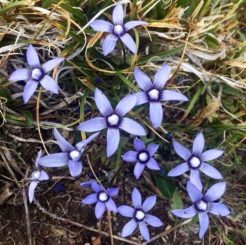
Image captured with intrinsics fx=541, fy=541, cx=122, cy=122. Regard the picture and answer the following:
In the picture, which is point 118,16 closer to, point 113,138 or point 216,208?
point 113,138

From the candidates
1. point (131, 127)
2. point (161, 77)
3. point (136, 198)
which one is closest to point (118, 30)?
point (161, 77)

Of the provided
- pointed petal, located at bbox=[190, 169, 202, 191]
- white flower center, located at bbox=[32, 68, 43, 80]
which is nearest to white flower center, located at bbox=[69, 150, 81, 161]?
white flower center, located at bbox=[32, 68, 43, 80]

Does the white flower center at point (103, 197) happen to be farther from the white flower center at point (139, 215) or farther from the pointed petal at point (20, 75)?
the pointed petal at point (20, 75)

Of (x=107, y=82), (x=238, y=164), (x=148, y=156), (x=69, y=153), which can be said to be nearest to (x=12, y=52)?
(x=107, y=82)

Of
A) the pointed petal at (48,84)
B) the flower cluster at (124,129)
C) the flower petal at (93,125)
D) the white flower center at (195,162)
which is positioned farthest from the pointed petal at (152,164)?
the pointed petal at (48,84)

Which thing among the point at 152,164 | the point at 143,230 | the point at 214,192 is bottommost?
the point at 143,230
